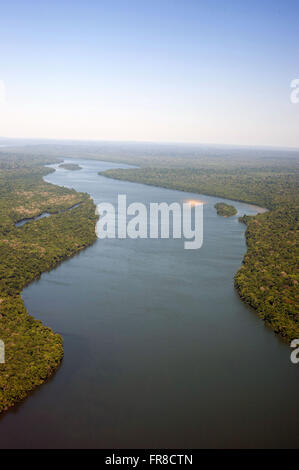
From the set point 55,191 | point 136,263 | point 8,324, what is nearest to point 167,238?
point 136,263

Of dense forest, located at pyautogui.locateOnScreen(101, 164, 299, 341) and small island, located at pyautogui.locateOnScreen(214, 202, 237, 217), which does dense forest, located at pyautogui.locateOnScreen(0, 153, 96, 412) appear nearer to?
dense forest, located at pyautogui.locateOnScreen(101, 164, 299, 341)

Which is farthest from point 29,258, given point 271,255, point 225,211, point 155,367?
point 225,211

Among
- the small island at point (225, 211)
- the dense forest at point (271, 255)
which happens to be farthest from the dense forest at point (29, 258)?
the small island at point (225, 211)

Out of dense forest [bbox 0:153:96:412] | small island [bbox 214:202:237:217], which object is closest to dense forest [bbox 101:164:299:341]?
small island [bbox 214:202:237:217]

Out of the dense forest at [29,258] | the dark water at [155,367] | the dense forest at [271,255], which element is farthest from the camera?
the dense forest at [271,255]

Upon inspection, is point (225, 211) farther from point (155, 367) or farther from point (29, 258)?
point (155, 367)

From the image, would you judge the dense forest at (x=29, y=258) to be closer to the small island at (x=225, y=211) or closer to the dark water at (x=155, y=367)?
the dark water at (x=155, y=367)
